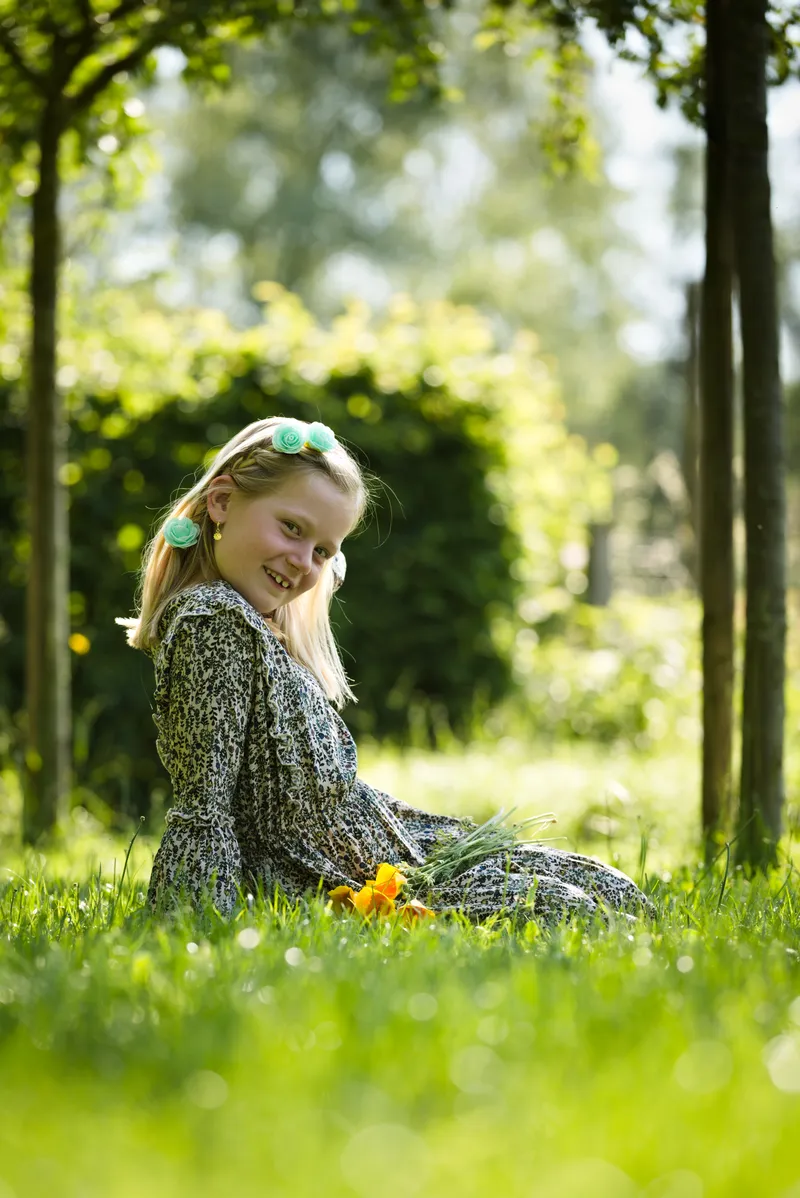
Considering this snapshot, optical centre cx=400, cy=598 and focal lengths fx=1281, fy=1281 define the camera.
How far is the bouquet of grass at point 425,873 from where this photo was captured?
2.70 meters

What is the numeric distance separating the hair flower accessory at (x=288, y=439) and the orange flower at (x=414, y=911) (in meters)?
1.03

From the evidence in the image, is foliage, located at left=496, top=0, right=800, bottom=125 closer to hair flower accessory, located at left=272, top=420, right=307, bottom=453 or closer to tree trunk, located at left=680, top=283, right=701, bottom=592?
hair flower accessory, located at left=272, top=420, right=307, bottom=453

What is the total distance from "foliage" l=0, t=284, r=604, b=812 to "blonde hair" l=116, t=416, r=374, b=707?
383 centimetres

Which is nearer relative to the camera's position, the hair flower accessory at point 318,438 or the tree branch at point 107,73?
the hair flower accessory at point 318,438

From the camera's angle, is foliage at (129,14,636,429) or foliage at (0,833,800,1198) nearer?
foliage at (0,833,800,1198)

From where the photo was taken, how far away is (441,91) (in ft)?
16.9

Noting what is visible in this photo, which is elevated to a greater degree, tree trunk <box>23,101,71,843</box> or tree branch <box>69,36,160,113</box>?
tree branch <box>69,36,160,113</box>

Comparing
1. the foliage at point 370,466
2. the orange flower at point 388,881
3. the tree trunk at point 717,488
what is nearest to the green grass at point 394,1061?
the orange flower at point 388,881

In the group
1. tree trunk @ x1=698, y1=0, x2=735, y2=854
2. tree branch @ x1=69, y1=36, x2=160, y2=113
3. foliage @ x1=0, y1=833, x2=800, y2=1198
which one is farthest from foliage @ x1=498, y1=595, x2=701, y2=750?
foliage @ x1=0, y1=833, x2=800, y2=1198

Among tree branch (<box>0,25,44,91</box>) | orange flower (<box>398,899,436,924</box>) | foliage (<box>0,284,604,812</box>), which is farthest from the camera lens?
foliage (<box>0,284,604,812</box>)

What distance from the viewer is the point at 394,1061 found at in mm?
1541

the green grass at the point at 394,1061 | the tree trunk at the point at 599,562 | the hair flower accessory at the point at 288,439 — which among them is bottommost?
the green grass at the point at 394,1061

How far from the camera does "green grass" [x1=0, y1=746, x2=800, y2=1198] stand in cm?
128

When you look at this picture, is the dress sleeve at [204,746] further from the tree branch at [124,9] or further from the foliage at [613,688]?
the foliage at [613,688]
